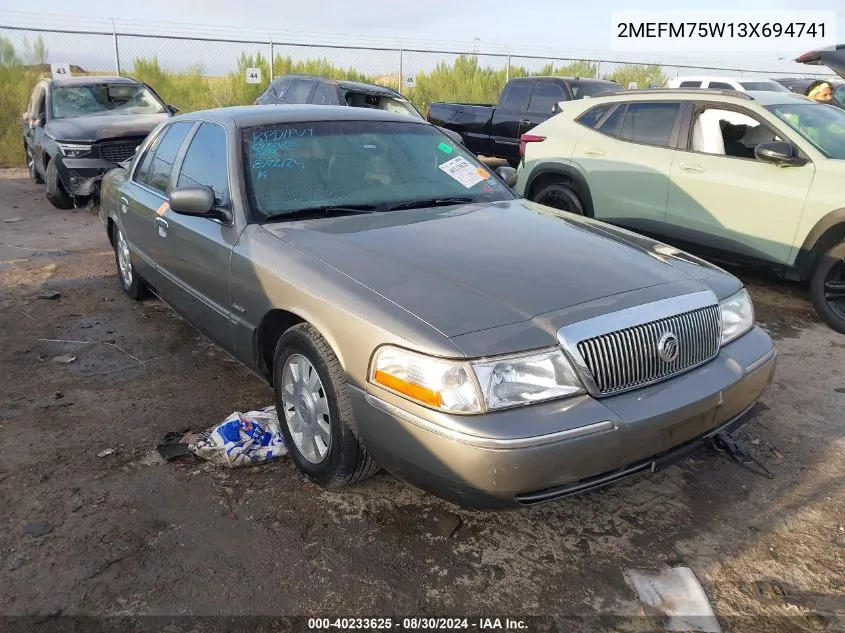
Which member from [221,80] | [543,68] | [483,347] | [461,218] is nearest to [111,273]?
[461,218]

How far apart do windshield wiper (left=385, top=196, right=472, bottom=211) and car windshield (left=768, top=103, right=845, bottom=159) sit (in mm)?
3300

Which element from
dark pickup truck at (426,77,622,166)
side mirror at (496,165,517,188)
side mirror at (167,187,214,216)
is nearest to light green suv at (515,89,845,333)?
side mirror at (496,165,517,188)

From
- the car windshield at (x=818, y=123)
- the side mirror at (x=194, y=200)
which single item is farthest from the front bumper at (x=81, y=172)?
the car windshield at (x=818, y=123)

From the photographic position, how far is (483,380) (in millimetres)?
2367

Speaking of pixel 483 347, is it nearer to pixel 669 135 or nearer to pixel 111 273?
pixel 669 135

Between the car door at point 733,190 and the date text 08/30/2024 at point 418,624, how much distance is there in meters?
4.30

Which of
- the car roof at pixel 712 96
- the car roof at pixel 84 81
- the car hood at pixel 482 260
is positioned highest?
the car roof at pixel 712 96

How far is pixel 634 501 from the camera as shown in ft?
10.2

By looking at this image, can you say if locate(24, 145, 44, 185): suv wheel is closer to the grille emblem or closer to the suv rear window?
the suv rear window

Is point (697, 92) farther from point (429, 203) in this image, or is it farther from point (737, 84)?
point (737, 84)

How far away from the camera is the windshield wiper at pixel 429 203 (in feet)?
12.0

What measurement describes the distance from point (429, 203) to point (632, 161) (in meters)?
3.41

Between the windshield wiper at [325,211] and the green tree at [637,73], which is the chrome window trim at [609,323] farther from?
the green tree at [637,73]

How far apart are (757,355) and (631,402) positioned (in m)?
0.91
